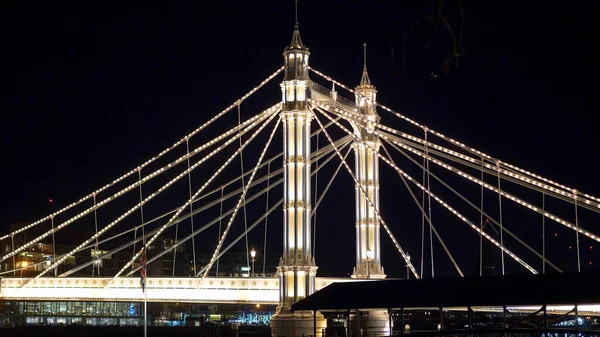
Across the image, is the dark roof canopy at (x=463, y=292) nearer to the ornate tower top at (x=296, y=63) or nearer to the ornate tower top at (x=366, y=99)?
the ornate tower top at (x=296, y=63)

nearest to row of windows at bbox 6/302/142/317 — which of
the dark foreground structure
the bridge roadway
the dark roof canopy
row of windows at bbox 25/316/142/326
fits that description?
row of windows at bbox 25/316/142/326

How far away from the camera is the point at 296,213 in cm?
4688

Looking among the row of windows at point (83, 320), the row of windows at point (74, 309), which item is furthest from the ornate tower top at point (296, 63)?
the row of windows at point (74, 309)

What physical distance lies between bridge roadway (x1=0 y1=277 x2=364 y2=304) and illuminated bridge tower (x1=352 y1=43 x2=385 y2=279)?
4.40 meters

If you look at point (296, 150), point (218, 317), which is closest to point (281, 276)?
point (296, 150)

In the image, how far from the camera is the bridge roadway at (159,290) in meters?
49.1

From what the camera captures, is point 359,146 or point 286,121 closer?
point 286,121

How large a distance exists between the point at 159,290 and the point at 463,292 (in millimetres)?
20730

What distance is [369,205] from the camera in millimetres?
55219

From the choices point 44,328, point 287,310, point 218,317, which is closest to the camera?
point 287,310

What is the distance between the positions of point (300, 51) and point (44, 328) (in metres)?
36.4

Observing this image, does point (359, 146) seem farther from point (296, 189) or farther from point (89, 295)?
point (89, 295)

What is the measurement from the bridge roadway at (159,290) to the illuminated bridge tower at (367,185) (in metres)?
4.40

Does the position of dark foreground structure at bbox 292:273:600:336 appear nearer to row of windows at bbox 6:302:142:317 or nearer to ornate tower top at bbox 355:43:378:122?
ornate tower top at bbox 355:43:378:122
